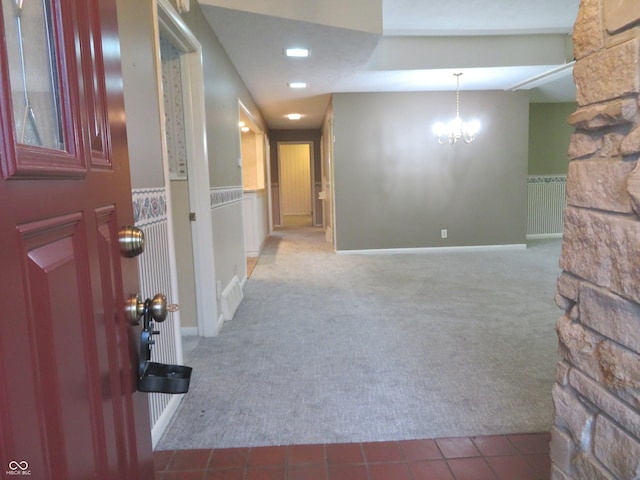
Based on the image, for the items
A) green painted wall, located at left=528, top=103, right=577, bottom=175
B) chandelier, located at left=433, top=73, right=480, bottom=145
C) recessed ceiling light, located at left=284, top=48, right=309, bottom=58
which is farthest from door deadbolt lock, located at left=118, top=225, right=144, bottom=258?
green painted wall, located at left=528, top=103, right=577, bottom=175

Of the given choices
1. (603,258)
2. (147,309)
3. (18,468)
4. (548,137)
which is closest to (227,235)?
(147,309)

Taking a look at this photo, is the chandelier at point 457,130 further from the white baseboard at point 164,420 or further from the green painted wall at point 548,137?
the white baseboard at point 164,420

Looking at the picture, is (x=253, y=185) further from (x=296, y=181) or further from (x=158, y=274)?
(x=158, y=274)

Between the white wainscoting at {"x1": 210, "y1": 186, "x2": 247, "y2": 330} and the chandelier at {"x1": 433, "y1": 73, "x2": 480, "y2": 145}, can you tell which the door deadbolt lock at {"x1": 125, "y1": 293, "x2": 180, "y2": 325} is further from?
the chandelier at {"x1": 433, "y1": 73, "x2": 480, "y2": 145}

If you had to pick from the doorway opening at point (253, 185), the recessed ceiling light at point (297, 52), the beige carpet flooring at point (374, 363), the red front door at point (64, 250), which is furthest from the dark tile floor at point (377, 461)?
the doorway opening at point (253, 185)

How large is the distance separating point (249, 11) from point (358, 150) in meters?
3.12

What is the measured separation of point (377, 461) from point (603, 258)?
1080 millimetres

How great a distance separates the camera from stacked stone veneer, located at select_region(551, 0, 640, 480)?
2.59ft

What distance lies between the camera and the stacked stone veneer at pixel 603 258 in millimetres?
789

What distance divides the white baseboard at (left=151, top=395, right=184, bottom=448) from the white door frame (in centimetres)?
90

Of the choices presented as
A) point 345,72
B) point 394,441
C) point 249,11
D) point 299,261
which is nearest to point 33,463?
A: point 394,441

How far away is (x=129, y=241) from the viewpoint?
2.57ft

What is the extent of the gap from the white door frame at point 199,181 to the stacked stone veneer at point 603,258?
2.13m

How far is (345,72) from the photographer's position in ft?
14.4
